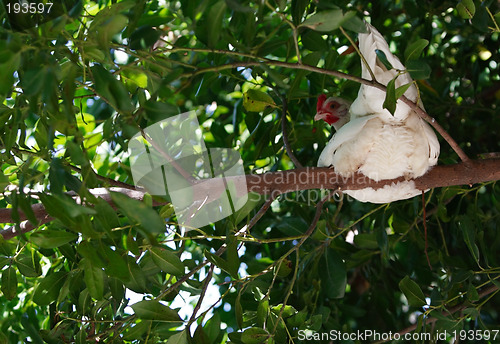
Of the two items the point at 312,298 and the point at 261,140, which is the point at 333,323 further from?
the point at 261,140

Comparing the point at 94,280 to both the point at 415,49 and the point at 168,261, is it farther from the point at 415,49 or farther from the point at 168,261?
the point at 415,49

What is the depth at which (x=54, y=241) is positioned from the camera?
84cm

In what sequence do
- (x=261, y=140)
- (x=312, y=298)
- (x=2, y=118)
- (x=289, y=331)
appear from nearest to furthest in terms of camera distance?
(x=2, y=118) < (x=289, y=331) < (x=261, y=140) < (x=312, y=298)

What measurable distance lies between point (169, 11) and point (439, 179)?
0.92 metres

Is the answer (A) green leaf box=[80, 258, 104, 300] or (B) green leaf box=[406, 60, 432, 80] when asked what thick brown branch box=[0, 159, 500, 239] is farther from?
(B) green leaf box=[406, 60, 432, 80]

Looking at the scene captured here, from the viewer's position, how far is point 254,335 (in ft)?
3.34

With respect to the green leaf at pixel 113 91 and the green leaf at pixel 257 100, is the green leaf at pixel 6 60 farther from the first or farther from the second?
the green leaf at pixel 257 100

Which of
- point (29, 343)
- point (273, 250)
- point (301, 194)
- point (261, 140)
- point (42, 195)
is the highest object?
point (42, 195)

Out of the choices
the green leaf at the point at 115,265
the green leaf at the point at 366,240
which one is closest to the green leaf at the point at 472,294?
the green leaf at the point at 366,240

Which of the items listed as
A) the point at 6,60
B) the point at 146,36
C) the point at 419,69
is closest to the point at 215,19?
the point at 146,36

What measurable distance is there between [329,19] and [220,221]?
569 mm

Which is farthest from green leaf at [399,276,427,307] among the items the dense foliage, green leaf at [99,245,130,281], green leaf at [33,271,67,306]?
green leaf at [33,271,67,306]

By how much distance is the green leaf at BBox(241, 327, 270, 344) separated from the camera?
101 cm

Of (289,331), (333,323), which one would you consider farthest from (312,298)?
(289,331)
